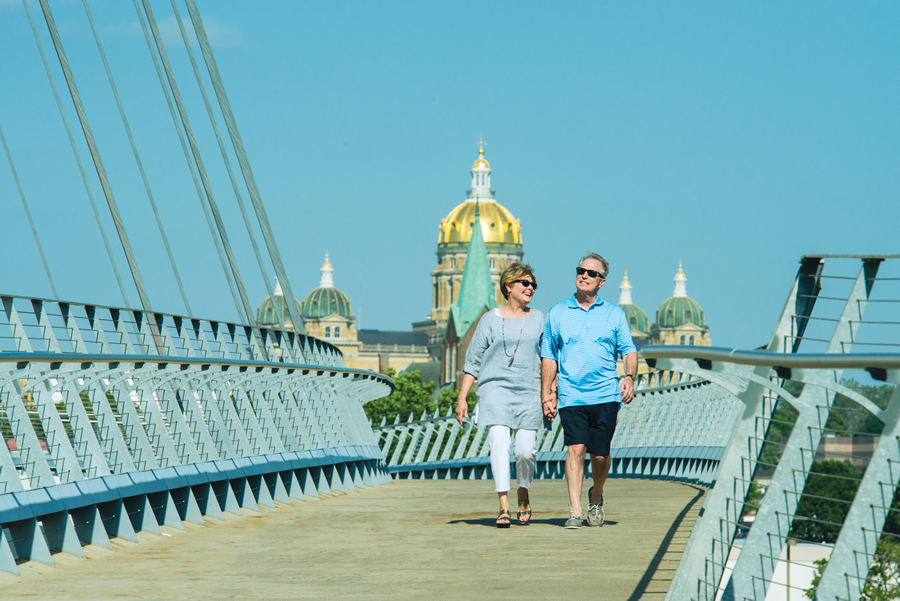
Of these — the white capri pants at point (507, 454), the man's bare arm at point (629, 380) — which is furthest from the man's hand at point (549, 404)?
the man's bare arm at point (629, 380)

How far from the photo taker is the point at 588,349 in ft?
28.2

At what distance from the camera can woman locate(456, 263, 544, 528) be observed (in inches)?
357

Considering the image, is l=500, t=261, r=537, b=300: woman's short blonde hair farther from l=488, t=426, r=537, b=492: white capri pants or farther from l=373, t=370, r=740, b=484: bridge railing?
l=373, t=370, r=740, b=484: bridge railing

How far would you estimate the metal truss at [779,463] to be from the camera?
13.3 feet

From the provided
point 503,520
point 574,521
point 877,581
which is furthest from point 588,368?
point 877,581

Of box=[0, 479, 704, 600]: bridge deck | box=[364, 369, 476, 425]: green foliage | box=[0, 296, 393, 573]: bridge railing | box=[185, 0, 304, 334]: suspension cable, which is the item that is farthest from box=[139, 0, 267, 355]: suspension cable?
box=[364, 369, 476, 425]: green foliage

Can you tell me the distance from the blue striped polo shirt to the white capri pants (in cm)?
56

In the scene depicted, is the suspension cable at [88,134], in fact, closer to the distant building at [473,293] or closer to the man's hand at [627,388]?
the man's hand at [627,388]

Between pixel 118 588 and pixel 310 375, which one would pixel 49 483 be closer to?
pixel 118 588

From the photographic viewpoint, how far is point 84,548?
25.3 ft

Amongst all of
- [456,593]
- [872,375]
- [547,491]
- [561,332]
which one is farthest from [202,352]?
[872,375]

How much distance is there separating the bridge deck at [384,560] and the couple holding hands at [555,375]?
405 millimetres

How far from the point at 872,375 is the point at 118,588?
12.2ft

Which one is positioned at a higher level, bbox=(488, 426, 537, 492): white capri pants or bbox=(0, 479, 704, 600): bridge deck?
bbox=(488, 426, 537, 492): white capri pants
